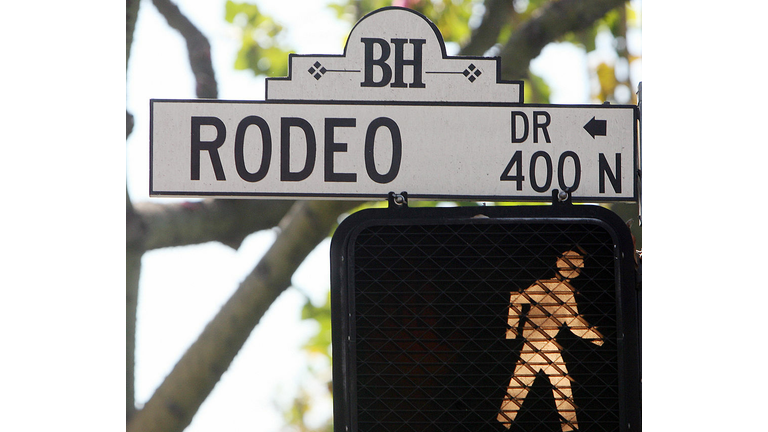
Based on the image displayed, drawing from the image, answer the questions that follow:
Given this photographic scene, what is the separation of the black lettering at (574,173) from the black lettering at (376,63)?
0.38 meters

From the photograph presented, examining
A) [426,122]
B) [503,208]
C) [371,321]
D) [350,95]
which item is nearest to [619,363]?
[503,208]

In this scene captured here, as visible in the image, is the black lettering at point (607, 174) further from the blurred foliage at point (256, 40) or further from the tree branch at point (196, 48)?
the blurred foliage at point (256, 40)

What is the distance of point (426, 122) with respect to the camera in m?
1.18

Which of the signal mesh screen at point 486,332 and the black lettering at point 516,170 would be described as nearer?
the signal mesh screen at point 486,332

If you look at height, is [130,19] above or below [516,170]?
above

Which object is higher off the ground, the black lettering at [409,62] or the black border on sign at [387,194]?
the black lettering at [409,62]

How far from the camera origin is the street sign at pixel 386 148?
1.16 meters

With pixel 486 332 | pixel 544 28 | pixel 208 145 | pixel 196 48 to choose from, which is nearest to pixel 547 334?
pixel 486 332

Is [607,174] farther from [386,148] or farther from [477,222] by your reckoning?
[386,148]

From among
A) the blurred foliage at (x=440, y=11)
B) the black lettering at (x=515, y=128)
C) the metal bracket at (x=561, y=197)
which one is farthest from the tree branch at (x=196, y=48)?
the metal bracket at (x=561, y=197)

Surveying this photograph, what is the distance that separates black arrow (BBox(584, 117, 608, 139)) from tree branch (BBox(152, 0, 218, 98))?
1841 millimetres

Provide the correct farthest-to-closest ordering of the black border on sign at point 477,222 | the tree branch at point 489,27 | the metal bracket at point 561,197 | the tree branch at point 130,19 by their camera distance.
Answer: the tree branch at point 489,27 < the tree branch at point 130,19 < the metal bracket at point 561,197 < the black border on sign at point 477,222

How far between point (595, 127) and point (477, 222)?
348 millimetres

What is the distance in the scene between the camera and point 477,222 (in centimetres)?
104
